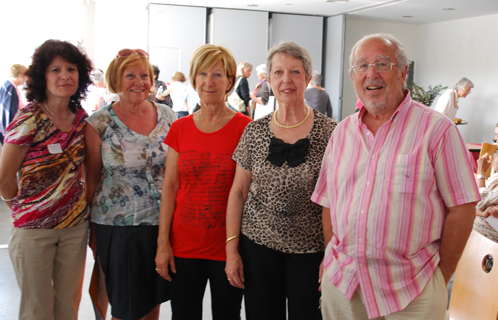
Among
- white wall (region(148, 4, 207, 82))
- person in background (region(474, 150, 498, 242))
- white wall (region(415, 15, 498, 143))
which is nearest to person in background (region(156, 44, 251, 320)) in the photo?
person in background (region(474, 150, 498, 242))

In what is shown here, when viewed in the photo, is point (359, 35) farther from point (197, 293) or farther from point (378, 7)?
point (197, 293)

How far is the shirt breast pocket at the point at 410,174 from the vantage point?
1411 millimetres

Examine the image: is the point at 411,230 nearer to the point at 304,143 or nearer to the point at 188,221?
the point at 304,143

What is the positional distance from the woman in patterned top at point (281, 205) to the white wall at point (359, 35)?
10396 millimetres

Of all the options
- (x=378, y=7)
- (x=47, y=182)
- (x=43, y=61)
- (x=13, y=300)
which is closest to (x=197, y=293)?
(x=47, y=182)

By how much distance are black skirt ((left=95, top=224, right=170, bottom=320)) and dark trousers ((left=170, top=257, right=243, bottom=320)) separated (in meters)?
0.19

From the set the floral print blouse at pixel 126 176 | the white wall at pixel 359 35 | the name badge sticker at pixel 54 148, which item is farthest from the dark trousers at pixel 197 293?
the white wall at pixel 359 35

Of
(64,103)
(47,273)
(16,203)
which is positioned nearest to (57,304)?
(47,273)

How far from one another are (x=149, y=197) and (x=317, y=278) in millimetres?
903

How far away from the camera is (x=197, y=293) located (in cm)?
204

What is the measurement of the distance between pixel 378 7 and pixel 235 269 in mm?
10041

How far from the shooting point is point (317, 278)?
181cm

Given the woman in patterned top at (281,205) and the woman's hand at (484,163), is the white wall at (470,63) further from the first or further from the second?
the woman in patterned top at (281,205)

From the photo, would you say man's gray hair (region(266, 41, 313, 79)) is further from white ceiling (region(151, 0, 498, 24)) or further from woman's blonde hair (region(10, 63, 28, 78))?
white ceiling (region(151, 0, 498, 24))
